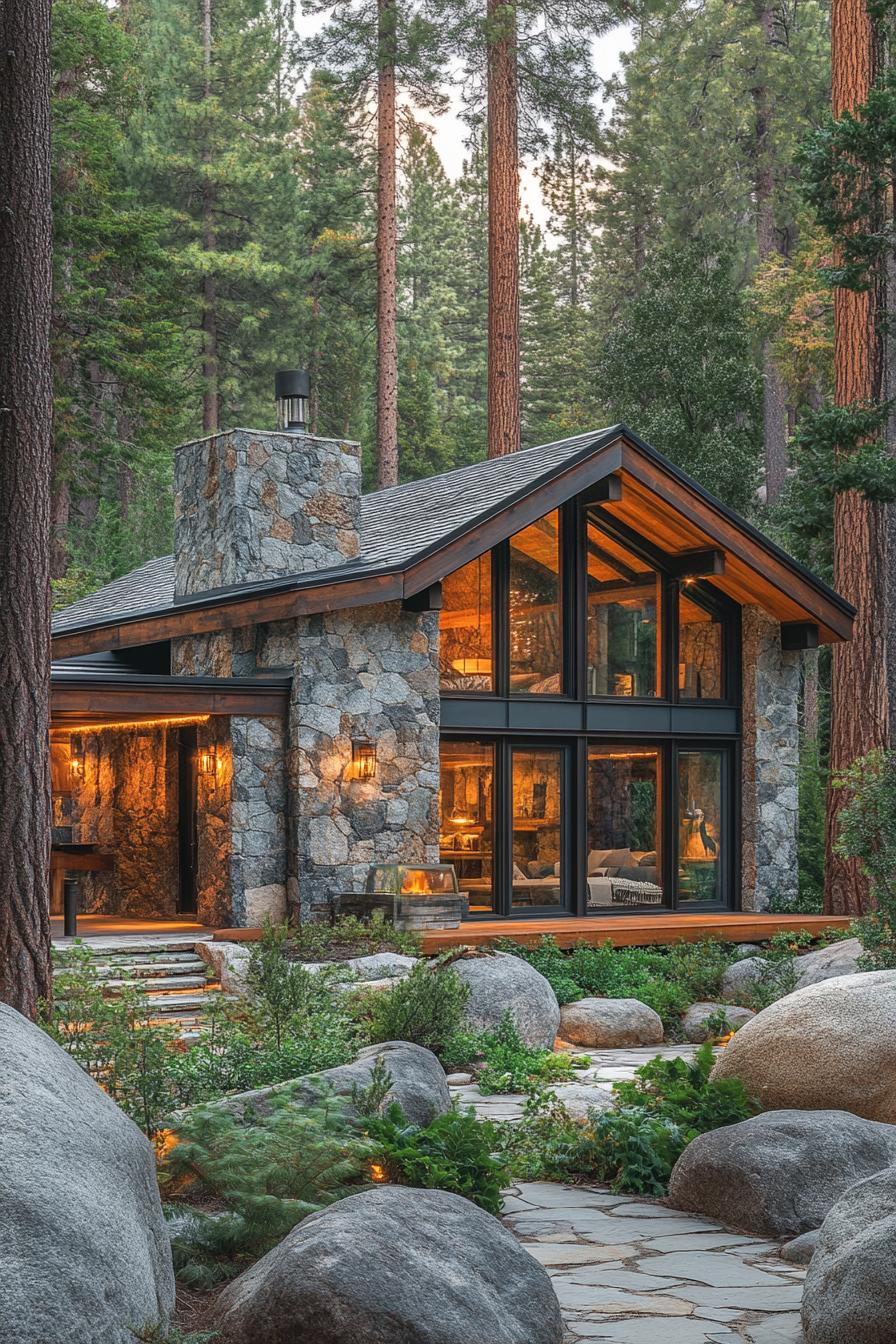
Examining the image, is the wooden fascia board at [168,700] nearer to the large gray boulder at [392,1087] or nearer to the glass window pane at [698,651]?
the glass window pane at [698,651]

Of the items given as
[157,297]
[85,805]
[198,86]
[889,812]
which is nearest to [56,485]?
[157,297]

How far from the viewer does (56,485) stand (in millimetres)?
24234

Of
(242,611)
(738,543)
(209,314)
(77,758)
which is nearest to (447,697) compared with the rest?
(242,611)

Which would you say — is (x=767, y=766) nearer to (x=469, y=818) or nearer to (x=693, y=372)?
(x=469, y=818)

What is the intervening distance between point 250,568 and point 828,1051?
997 cm

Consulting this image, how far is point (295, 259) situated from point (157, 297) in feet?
27.8

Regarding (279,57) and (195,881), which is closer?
(195,881)

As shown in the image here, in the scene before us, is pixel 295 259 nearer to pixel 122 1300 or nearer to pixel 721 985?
pixel 721 985

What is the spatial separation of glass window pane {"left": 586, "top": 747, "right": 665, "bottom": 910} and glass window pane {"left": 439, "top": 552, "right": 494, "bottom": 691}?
1.70 metres

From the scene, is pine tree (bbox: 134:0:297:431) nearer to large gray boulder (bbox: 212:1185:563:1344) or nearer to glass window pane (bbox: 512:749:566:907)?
glass window pane (bbox: 512:749:566:907)

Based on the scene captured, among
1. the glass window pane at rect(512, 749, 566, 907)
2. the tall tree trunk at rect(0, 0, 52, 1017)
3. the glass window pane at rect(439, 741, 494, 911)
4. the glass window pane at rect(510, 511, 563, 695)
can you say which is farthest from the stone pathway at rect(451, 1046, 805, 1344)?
the glass window pane at rect(510, 511, 563, 695)

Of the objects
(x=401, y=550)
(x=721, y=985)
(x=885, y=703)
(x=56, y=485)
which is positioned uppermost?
(x=56, y=485)

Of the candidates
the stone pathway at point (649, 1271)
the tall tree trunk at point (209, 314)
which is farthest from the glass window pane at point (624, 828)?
the tall tree trunk at point (209, 314)

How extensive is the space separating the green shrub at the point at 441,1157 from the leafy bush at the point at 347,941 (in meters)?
6.41
